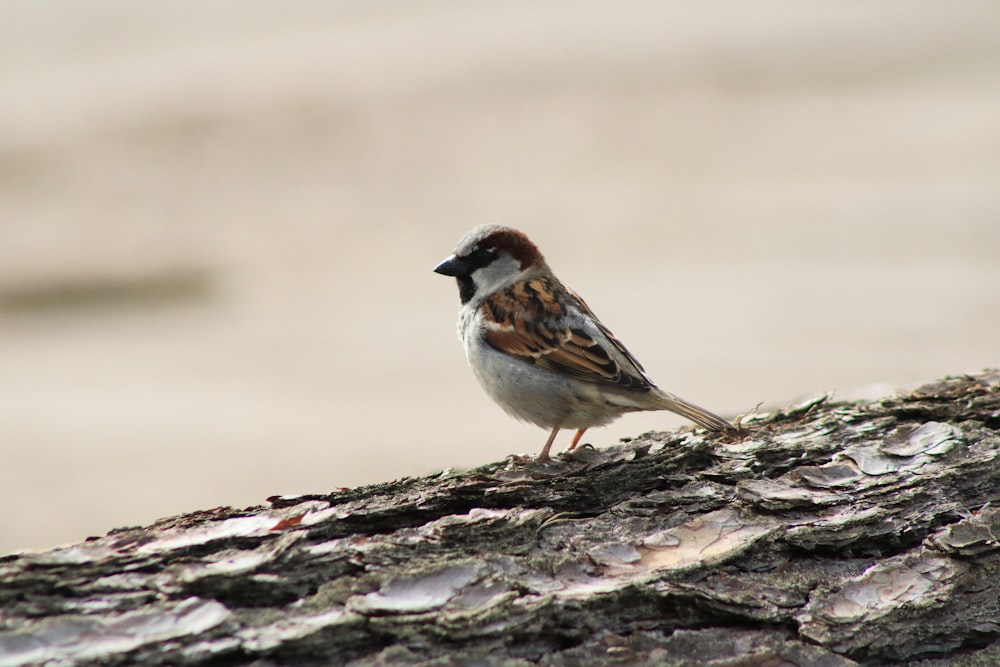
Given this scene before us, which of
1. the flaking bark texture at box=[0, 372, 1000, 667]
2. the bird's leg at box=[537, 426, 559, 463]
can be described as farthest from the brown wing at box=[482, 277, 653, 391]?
the flaking bark texture at box=[0, 372, 1000, 667]

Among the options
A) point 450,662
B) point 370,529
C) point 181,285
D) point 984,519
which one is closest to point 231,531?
point 370,529

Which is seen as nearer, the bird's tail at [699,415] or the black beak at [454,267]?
the bird's tail at [699,415]

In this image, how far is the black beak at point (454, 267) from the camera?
410 cm

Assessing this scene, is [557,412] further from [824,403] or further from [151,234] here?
[151,234]

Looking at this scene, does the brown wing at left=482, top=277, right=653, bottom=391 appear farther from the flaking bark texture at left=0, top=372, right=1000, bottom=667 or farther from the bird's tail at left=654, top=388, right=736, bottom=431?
the flaking bark texture at left=0, top=372, right=1000, bottom=667

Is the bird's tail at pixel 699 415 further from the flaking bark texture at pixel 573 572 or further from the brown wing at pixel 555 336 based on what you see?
the flaking bark texture at pixel 573 572

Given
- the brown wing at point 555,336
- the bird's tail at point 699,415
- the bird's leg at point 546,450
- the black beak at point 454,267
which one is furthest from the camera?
the black beak at point 454,267

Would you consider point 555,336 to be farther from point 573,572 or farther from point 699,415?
point 573,572

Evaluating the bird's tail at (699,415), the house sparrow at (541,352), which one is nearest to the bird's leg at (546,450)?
the house sparrow at (541,352)

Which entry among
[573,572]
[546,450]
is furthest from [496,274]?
[573,572]

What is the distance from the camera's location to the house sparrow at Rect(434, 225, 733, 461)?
369cm

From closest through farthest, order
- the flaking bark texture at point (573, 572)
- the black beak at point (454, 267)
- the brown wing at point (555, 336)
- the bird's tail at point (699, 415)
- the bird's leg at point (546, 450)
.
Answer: the flaking bark texture at point (573, 572), the bird's leg at point (546, 450), the bird's tail at point (699, 415), the brown wing at point (555, 336), the black beak at point (454, 267)

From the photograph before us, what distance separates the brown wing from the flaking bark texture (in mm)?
669

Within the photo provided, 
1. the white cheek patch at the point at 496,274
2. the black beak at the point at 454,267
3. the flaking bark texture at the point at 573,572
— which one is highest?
the black beak at the point at 454,267
